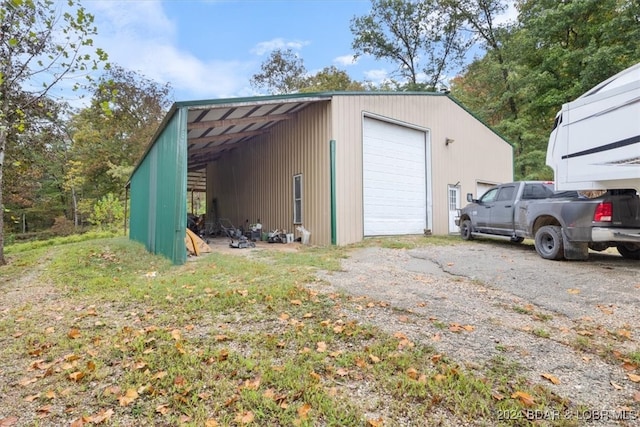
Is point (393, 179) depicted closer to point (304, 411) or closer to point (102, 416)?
point (304, 411)

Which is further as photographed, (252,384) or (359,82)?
(359,82)

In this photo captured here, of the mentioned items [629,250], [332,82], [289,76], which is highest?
[289,76]

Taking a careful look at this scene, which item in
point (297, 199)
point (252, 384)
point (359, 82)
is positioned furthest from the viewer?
point (359, 82)

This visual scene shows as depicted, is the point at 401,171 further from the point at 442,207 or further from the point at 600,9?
the point at 600,9

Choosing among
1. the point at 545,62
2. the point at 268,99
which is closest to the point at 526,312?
the point at 268,99

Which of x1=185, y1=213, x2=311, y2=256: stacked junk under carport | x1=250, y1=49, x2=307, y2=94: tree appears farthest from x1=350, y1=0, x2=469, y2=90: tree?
x1=185, y1=213, x2=311, y2=256: stacked junk under carport

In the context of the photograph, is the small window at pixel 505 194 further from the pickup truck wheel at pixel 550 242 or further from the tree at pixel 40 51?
the tree at pixel 40 51

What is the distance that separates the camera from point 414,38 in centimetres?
2455

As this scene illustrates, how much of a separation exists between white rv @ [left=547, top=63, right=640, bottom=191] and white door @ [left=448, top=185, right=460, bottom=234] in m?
5.52

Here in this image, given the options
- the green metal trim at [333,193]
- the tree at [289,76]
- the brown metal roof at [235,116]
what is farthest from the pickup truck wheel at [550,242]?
the tree at [289,76]

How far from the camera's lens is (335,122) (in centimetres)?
892

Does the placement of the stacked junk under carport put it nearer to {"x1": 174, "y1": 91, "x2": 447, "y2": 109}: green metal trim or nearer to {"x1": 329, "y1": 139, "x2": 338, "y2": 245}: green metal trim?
{"x1": 329, "y1": 139, "x2": 338, "y2": 245}: green metal trim

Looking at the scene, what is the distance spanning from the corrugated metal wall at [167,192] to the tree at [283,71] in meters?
18.2

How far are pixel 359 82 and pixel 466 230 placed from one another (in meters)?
19.1
